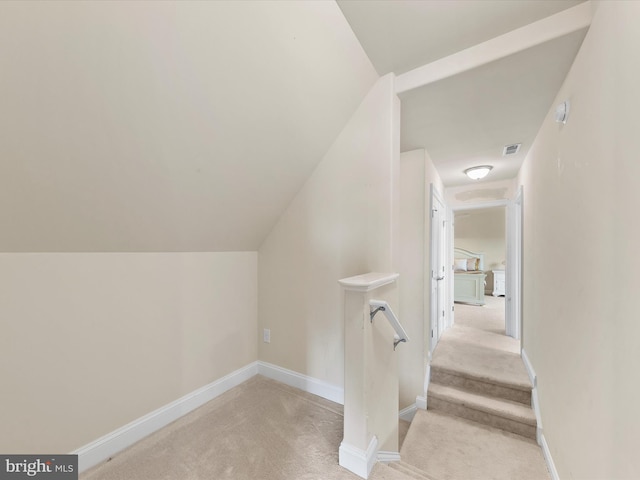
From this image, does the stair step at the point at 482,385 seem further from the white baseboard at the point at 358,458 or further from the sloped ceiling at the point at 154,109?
the sloped ceiling at the point at 154,109

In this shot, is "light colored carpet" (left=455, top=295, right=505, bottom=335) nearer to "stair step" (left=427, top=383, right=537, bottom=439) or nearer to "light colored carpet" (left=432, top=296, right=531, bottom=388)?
"light colored carpet" (left=432, top=296, right=531, bottom=388)

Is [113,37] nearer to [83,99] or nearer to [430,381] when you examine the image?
[83,99]

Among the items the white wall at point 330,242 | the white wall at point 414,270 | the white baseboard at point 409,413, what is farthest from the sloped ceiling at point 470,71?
the white baseboard at point 409,413

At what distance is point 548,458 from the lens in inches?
71.2

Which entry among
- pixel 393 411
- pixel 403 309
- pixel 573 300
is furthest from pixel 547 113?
pixel 393 411

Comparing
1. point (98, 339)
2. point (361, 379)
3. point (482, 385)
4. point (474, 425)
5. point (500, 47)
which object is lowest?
point (474, 425)

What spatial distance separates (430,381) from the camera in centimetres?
283

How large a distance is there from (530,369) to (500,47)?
2.84 metres

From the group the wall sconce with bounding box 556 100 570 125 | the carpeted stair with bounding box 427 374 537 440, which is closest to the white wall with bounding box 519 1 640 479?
the wall sconce with bounding box 556 100 570 125

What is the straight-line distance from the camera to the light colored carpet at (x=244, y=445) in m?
1.39

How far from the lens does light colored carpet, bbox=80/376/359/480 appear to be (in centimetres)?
139

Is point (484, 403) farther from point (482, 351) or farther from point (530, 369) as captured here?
point (482, 351)

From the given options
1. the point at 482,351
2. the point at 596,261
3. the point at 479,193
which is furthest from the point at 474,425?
the point at 479,193

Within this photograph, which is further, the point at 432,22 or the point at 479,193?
the point at 479,193
